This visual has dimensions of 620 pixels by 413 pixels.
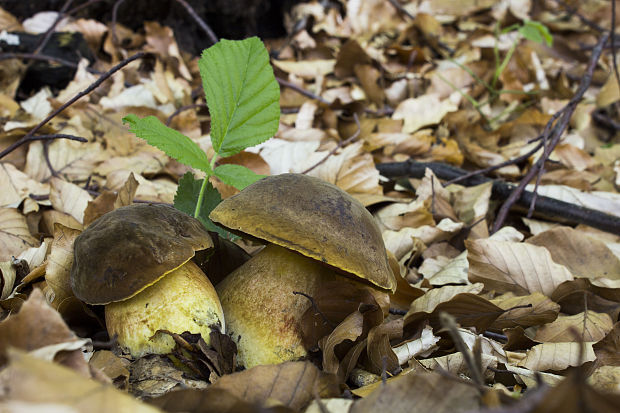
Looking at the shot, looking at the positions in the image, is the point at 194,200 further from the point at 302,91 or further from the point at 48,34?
the point at 48,34

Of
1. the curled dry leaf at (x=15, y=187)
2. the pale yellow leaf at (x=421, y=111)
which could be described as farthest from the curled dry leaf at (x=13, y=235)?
the pale yellow leaf at (x=421, y=111)

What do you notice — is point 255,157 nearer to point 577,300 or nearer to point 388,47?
point 577,300

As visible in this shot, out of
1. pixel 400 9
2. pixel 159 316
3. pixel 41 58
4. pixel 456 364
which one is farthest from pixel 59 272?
pixel 400 9

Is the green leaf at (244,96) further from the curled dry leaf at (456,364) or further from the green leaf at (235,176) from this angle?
the curled dry leaf at (456,364)

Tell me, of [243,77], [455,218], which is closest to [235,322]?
[243,77]

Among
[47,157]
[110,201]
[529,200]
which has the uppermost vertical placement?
[110,201]

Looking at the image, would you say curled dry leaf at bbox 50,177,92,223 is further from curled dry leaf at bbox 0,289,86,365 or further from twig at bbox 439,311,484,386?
twig at bbox 439,311,484,386
